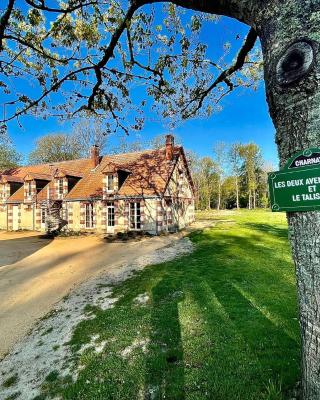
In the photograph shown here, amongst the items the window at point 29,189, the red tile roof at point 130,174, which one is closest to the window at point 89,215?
the red tile roof at point 130,174

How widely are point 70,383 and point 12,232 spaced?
90.4 ft

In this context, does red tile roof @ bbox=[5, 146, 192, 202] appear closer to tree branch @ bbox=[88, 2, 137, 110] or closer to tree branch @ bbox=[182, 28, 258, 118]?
tree branch @ bbox=[182, 28, 258, 118]

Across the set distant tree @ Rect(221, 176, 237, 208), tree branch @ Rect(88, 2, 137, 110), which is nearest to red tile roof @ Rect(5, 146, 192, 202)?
tree branch @ Rect(88, 2, 137, 110)

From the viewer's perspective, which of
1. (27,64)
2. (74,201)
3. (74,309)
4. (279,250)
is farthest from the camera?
(74,201)

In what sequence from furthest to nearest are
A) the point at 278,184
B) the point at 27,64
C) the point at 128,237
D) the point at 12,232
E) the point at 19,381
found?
1. the point at 12,232
2. the point at 128,237
3. the point at 27,64
4. the point at 19,381
5. the point at 278,184

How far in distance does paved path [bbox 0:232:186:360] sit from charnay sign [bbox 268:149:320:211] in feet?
21.1

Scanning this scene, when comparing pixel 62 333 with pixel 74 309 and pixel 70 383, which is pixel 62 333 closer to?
pixel 74 309

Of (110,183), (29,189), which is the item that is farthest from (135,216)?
(29,189)

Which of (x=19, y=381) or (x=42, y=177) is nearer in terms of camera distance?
(x=19, y=381)

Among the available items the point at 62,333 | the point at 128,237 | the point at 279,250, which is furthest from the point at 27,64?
the point at 128,237

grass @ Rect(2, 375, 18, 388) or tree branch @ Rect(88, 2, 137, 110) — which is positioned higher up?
tree branch @ Rect(88, 2, 137, 110)

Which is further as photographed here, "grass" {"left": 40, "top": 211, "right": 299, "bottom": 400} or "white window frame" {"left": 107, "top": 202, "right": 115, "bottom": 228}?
"white window frame" {"left": 107, "top": 202, "right": 115, "bottom": 228}

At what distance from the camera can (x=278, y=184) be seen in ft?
7.20

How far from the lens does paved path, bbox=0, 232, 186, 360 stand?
25.0 feet
